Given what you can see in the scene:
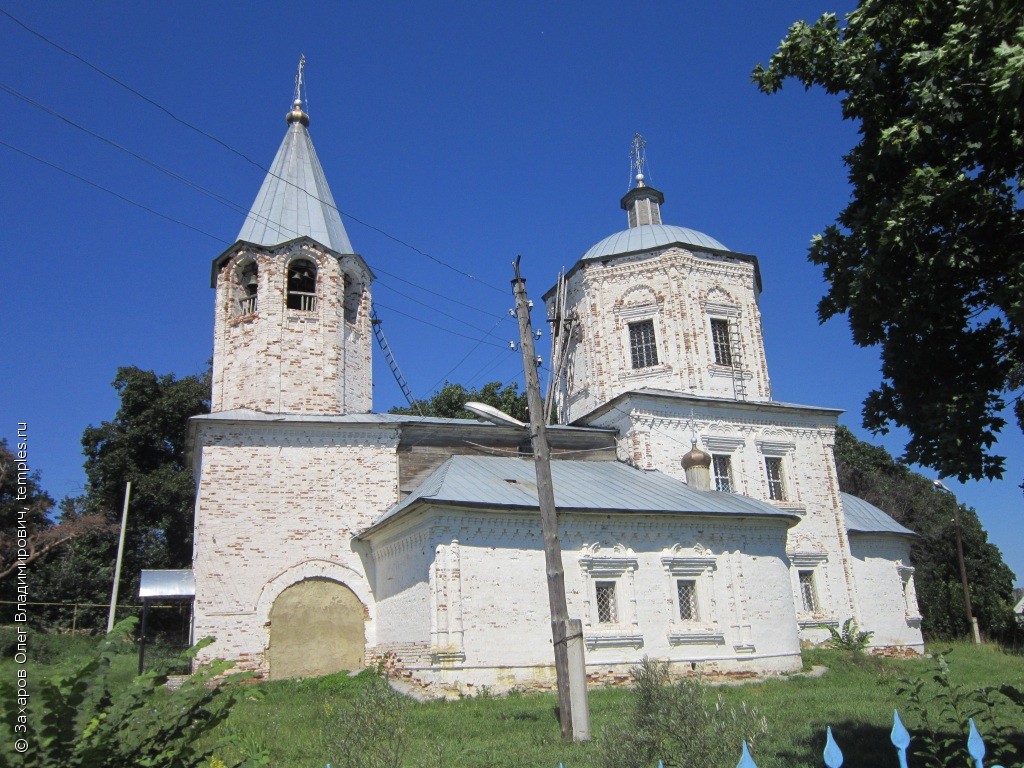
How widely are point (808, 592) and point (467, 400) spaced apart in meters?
15.5

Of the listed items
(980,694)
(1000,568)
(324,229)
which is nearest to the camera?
(980,694)

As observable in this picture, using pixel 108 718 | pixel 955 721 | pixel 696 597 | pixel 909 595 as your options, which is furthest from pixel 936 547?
pixel 108 718

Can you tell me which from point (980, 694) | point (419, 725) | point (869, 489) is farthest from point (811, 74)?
point (869, 489)

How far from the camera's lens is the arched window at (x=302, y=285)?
1834cm

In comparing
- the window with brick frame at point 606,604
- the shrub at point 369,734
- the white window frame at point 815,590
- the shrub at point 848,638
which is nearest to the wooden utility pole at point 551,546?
the shrub at point 369,734

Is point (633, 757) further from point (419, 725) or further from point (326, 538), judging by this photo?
point (326, 538)

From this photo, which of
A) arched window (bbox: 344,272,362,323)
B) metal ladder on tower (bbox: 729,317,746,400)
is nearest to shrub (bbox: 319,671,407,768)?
arched window (bbox: 344,272,362,323)

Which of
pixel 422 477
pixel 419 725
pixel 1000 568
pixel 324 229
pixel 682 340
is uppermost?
pixel 324 229

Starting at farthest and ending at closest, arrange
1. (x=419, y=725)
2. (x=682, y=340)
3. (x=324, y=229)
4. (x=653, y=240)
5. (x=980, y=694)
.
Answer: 1. (x=653, y=240)
2. (x=682, y=340)
3. (x=324, y=229)
4. (x=419, y=725)
5. (x=980, y=694)

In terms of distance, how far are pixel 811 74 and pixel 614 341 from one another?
14.8 m

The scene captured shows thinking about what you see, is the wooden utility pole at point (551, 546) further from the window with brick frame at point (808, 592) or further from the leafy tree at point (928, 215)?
the window with brick frame at point (808, 592)

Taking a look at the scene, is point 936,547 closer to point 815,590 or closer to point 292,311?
point 815,590

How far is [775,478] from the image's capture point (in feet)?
66.2

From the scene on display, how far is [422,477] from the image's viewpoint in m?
17.3
